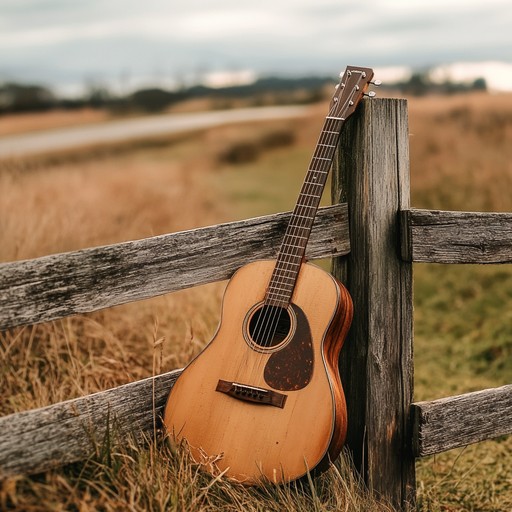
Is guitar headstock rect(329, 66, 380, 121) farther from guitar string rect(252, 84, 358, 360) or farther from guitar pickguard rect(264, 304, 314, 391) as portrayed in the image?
guitar pickguard rect(264, 304, 314, 391)

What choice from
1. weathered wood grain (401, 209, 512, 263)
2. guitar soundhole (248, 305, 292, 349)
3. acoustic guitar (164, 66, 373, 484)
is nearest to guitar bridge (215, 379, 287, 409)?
acoustic guitar (164, 66, 373, 484)

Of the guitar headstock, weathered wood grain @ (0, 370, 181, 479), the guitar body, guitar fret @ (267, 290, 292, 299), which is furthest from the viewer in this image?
the guitar headstock

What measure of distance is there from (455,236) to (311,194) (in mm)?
642

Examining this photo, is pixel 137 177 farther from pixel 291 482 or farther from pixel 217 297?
pixel 291 482

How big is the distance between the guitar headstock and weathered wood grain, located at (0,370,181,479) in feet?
4.25

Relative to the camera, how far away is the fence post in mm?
2877

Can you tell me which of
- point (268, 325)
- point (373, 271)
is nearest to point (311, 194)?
point (373, 271)

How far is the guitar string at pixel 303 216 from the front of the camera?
2.77 meters

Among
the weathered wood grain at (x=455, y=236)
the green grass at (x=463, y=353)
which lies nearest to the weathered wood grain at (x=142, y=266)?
the weathered wood grain at (x=455, y=236)

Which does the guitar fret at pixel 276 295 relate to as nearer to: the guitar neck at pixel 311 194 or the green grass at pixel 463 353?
the guitar neck at pixel 311 194

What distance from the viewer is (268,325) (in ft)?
9.11

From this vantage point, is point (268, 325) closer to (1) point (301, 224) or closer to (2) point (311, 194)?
(1) point (301, 224)

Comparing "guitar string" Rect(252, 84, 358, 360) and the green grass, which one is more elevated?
"guitar string" Rect(252, 84, 358, 360)

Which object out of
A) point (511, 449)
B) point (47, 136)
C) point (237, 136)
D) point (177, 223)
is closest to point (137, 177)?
point (177, 223)
